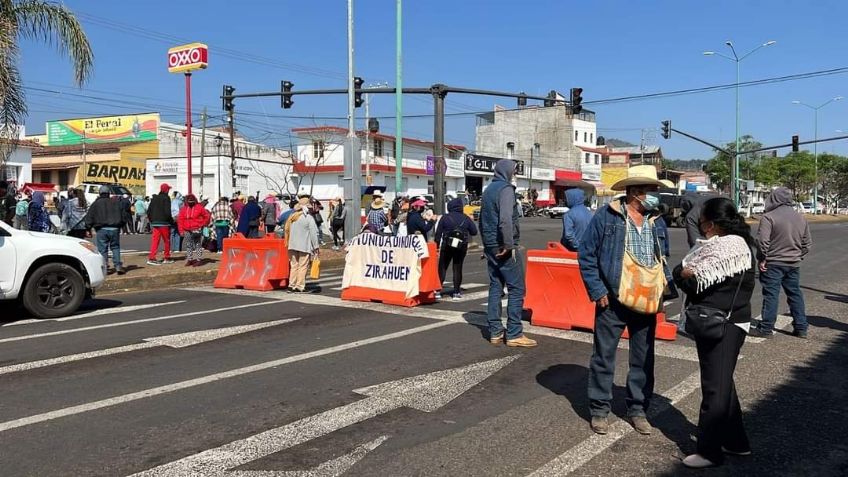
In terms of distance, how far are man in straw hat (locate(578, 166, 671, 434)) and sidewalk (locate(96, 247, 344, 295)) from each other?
10.1m

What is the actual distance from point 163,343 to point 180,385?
1.87 meters

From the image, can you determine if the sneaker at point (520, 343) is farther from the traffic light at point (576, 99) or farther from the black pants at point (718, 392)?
the traffic light at point (576, 99)

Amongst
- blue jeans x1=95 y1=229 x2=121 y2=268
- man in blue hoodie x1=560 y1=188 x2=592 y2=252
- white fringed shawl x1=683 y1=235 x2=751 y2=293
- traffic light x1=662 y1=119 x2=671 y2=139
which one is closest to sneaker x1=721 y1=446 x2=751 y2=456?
white fringed shawl x1=683 y1=235 x2=751 y2=293

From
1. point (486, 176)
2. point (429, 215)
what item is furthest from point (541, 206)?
point (429, 215)

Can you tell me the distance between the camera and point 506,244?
6.93 metres

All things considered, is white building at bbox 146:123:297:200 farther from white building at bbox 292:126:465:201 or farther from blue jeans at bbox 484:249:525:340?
blue jeans at bbox 484:249:525:340

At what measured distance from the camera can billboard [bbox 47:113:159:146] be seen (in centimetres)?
5972

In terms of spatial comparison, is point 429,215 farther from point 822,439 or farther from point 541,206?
point 541,206

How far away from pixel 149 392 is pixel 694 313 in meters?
4.31

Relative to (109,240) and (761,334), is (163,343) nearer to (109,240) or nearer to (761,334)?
(109,240)

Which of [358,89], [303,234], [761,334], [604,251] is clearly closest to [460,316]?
[303,234]

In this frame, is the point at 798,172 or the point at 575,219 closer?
the point at 575,219

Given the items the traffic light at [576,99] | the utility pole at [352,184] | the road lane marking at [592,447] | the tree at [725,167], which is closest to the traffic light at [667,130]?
the traffic light at [576,99]

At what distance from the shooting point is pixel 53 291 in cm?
938
